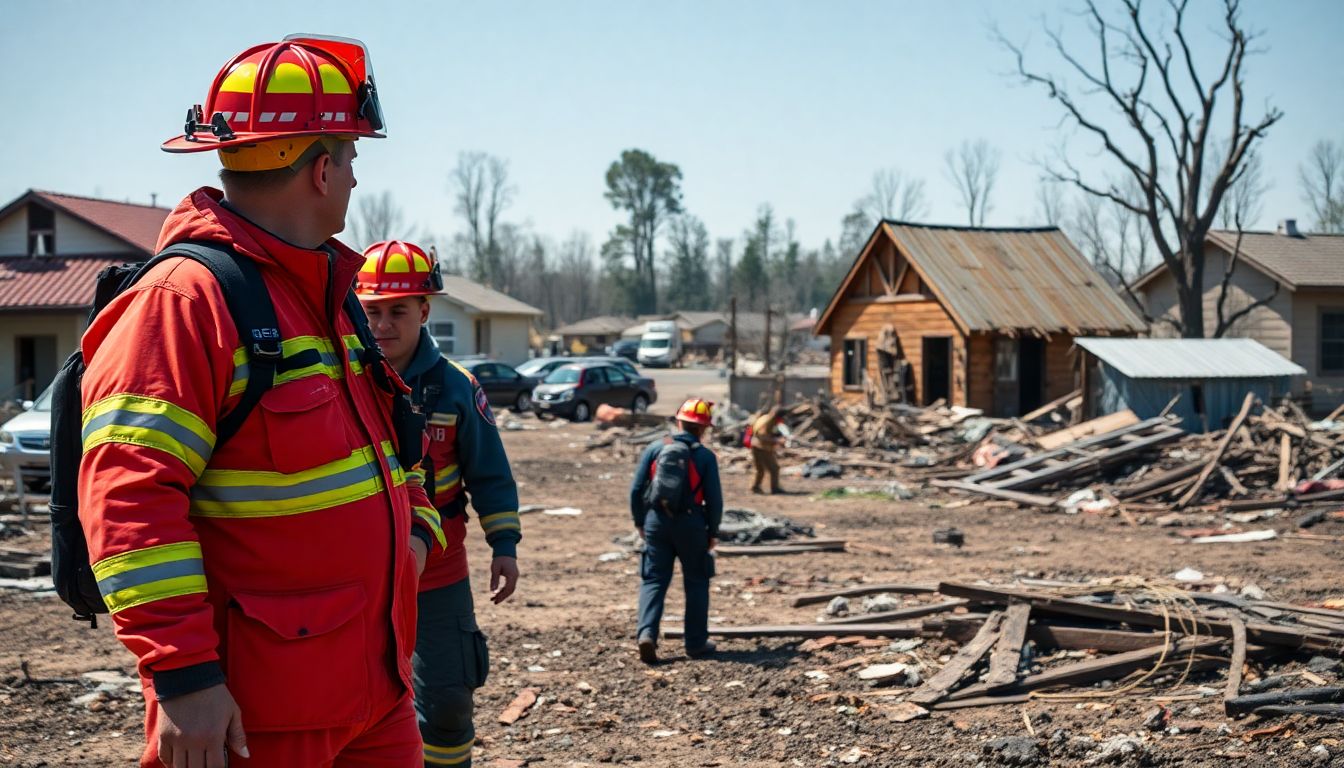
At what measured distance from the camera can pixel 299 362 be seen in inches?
92.1

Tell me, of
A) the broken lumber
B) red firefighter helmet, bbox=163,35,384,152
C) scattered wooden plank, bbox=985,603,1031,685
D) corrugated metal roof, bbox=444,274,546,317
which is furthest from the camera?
corrugated metal roof, bbox=444,274,546,317

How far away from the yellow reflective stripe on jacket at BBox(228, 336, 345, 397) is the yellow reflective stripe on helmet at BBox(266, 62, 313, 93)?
55 cm

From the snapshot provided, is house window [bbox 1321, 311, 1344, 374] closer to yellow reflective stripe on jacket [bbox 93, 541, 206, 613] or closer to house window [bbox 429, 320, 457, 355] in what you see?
house window [bbox 429, 320, 457, 355]

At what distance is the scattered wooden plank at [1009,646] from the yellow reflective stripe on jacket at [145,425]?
5.07m

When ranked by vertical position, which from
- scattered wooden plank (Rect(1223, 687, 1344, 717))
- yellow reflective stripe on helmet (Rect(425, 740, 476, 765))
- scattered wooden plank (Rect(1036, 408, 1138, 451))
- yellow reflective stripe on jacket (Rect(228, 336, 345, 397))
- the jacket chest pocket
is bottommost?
scattered wooden plank (Rect(1223, 687, 1344, 717))

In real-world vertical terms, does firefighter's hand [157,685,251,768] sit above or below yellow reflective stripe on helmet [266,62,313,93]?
below

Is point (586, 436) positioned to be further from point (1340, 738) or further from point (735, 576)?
point (1340, 738)

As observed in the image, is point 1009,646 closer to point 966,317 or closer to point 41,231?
point 966,317

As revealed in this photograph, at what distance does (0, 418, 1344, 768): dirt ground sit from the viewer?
5.28m

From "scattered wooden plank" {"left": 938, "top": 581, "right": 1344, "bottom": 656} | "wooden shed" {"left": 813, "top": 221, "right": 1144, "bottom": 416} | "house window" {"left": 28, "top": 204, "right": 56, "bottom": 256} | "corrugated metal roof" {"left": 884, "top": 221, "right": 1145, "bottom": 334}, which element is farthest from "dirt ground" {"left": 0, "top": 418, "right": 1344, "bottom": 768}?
"house window" {"left": 28, "top": 204, "right": 56, "bottom": 256}

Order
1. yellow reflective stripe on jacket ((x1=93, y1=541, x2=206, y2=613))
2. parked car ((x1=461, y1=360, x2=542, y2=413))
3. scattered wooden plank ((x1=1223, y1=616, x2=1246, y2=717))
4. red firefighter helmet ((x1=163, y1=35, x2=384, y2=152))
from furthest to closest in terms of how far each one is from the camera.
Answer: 1. parked car ((x1=461, y1=360, x2=542, y2=413))
2. scattered wooden plank ((x1=1223, y1=616, x2=1246, y2=717))
3. red firefighter helmet ((x1=163, y1=35, x2=384, y2=152))
4. yellow reflective stripe on jacket ((x1=93, y1=541, x2=206, y2=613))

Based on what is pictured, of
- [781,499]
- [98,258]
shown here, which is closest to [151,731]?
[781,499]

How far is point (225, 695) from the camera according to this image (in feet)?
6.82

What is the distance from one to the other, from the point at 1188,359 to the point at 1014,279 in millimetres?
8249
